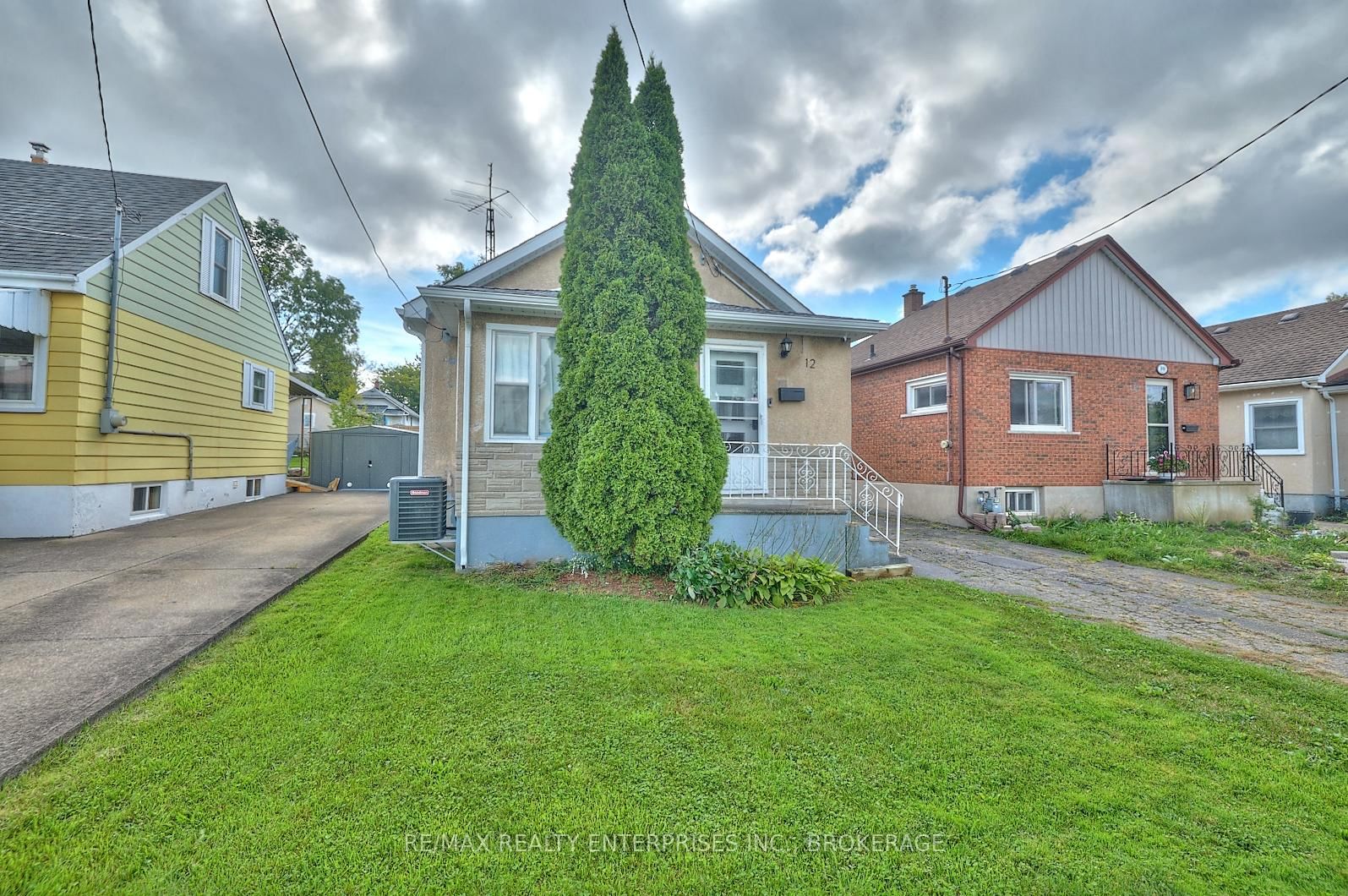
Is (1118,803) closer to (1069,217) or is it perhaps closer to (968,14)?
(968,14)

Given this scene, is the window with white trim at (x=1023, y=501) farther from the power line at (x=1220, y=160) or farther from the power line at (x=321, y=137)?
the power line at (x=321, y=137)

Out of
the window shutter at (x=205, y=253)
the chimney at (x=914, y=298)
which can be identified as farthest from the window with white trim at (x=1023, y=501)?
the window shutter at (x=205, y=253)

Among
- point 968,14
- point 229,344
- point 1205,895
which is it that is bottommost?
point 1205,895

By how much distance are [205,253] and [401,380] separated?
98.4 feet

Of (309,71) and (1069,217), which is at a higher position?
(1069,217)

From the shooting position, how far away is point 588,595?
201 inches

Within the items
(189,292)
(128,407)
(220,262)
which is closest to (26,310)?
(128,407)

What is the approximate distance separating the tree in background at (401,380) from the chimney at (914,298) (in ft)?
108

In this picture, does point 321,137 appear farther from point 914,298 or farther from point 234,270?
point 914,298

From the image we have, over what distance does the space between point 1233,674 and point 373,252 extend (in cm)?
1172

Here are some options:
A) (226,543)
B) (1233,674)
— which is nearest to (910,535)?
(1233,674)

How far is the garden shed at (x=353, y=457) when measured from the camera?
1596cm

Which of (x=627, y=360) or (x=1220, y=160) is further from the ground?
(x=1220, y=160)

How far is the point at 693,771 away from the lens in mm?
2312
